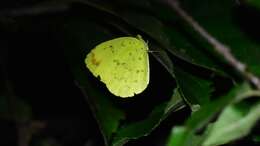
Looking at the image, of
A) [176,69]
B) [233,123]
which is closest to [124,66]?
[176,69]

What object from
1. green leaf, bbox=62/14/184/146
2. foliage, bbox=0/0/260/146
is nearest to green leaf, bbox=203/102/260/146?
foliage, bbox=0/0/260/146

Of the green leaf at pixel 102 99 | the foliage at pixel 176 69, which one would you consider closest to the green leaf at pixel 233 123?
the foliage at pixel 176 69

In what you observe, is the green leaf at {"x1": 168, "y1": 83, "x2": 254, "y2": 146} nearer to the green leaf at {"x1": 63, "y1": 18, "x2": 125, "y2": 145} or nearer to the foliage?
the foliage

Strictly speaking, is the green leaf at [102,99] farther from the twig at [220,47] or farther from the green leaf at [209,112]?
the green leaf at [209,112]

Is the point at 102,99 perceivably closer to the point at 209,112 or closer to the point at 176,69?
the point at 176,69

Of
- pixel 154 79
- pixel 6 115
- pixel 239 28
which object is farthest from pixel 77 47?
pixel 6 115

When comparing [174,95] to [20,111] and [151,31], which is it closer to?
[151,31]

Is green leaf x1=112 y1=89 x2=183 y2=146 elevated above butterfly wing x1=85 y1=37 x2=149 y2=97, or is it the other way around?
butterfly wing x1=85 y1=37 x2=149 y2=97

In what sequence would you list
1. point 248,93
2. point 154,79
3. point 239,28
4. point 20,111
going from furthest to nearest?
point 20,111
point 154,79
point 239,28
point 248,93
